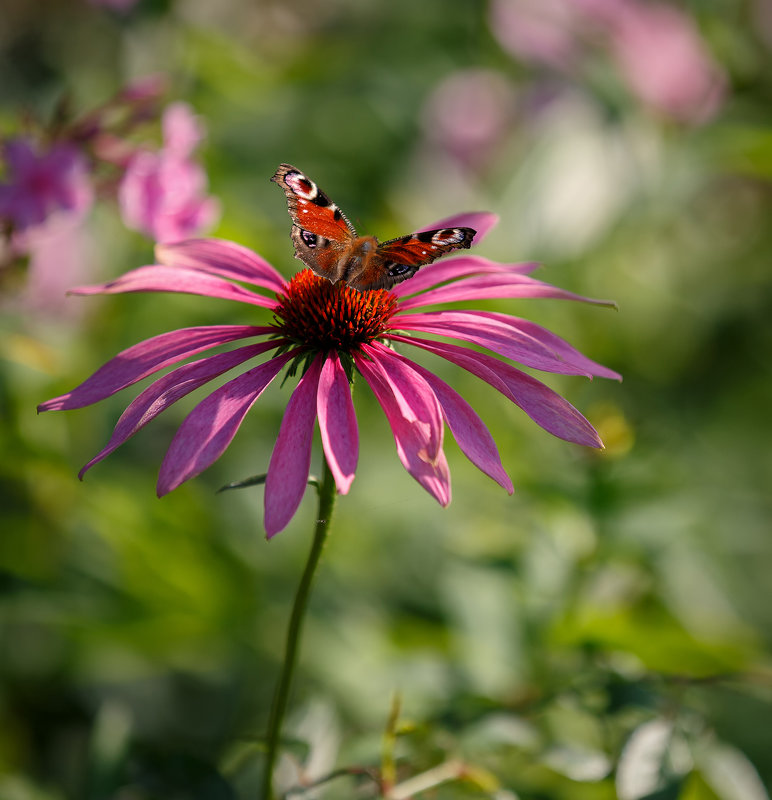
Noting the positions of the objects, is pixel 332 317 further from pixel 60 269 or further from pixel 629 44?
pixel 629 44

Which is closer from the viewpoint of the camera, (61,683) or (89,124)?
(89,124)

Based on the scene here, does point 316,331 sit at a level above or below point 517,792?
above

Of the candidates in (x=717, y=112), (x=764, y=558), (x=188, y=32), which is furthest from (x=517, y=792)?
(x=717, y=112)

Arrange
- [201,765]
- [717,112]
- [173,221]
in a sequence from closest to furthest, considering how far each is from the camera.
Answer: [201,765]
[173,221]
[717,112]

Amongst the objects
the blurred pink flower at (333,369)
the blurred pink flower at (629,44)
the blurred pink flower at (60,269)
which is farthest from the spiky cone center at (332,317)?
the blurred pink flower at (629,44)

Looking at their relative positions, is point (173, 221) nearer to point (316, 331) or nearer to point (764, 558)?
point (316, 331)

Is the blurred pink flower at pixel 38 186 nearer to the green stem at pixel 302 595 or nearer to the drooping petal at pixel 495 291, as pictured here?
the drooping petal at pixel 495 291

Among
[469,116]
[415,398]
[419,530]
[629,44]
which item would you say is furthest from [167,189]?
[469,116]
